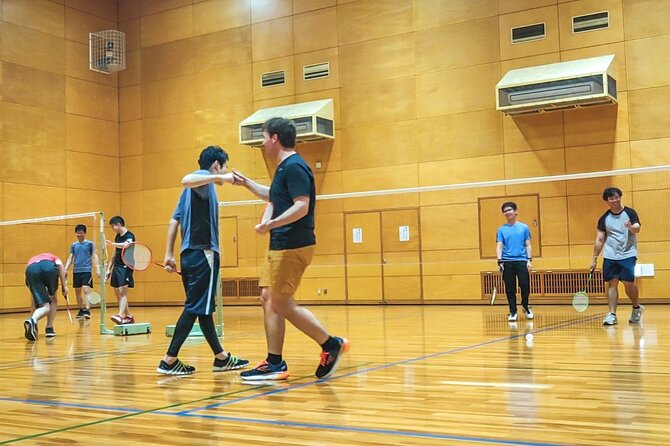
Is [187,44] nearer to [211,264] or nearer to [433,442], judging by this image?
[211,264]

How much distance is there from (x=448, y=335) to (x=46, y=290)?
535cm

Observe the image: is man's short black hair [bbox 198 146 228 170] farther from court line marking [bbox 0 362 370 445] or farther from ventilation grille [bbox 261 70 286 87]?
ventilation grille [bbox 261 70 286 87]

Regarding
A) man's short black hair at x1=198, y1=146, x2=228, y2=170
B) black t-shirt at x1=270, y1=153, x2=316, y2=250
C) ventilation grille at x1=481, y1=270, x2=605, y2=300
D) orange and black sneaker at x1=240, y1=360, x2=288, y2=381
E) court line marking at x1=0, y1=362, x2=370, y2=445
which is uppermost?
man's short black hair at x1=198, y1=146, x2=228, y2=170

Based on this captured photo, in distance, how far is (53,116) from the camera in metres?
19.3

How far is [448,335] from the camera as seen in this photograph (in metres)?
8.95

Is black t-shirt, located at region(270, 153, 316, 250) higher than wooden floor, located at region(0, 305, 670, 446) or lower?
higher

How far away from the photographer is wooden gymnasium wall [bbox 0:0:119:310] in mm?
18250

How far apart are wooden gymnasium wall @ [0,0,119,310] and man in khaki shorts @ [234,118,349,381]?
12644 mm

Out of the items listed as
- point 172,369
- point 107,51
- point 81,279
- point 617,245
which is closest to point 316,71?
point 107,51

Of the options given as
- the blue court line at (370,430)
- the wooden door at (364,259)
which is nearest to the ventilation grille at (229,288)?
the wooden door at (364,259)

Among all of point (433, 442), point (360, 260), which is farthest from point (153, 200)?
point (433, 442)

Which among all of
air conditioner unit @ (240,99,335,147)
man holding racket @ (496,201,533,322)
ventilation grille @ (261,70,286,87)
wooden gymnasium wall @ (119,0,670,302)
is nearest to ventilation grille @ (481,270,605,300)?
wooden gymnasium wall @ (119,0,670,302)

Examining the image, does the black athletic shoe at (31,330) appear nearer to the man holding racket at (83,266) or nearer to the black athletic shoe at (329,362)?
the man holding racket at (83,266)

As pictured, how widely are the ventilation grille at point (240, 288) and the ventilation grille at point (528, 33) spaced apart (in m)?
7.40
